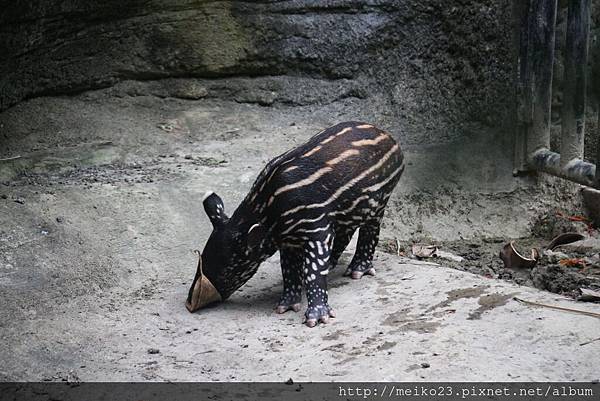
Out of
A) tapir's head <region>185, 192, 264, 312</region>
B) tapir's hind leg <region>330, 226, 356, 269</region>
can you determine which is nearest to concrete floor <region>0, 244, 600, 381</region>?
tapir's head <region>185, 192, 264, 312</region>

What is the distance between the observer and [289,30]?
841 centimetres

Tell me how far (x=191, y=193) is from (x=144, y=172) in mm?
578

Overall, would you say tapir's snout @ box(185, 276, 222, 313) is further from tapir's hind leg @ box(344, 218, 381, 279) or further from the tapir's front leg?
tapir's hind leg @ box(344, 218, 381, 279)

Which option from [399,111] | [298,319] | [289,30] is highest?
[289,30]

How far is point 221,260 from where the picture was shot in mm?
5539

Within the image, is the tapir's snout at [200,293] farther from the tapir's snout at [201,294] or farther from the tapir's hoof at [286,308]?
the tapir's hoof at [286,308]

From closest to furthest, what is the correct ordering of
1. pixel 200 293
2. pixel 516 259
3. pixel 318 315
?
1. pixel 318 315
2. pixel 200 293
3. pixel 516 259

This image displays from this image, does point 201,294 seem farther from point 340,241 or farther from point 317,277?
point 340,241

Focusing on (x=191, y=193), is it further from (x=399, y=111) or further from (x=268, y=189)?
(x=399, y=111)

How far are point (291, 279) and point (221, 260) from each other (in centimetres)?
49

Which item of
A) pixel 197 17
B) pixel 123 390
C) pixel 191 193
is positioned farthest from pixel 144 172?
pixel 123 390

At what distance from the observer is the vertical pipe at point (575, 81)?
21.6ft

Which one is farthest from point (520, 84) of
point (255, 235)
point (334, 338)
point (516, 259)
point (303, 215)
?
point (334, 338)

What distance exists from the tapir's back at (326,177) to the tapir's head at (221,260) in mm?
198
